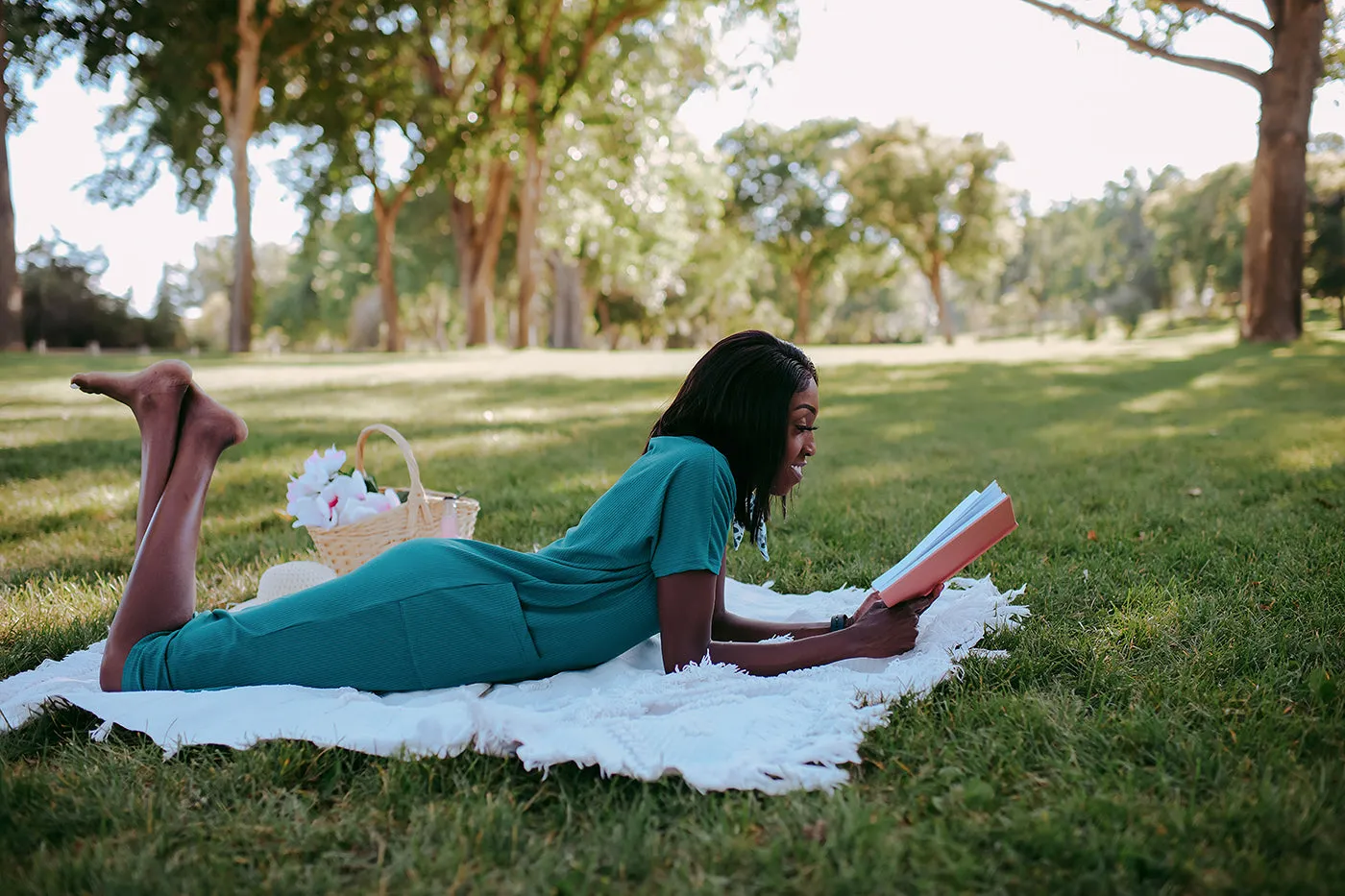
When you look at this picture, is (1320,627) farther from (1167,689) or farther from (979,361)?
(979,361)

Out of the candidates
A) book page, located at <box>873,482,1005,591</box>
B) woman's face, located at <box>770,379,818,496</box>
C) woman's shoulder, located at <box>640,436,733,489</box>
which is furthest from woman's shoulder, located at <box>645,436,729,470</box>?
book page, located at <box>873,482,1005,591</box>

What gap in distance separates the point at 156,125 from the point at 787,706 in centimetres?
2606

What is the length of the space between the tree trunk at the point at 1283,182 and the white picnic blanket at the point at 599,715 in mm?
15290

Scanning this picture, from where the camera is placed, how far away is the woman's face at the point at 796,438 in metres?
2.72

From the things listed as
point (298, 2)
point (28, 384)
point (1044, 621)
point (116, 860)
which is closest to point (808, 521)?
point (1044, 621)

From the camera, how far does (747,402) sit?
270 cm

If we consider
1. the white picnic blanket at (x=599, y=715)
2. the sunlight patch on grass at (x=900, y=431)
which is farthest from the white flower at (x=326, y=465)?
the sunlight patch on grass at (x=900, y=431)

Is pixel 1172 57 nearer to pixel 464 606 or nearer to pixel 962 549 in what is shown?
pixel 962 549

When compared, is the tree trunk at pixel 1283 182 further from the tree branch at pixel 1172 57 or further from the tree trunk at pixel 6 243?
the tree trunk at pixel 6 243

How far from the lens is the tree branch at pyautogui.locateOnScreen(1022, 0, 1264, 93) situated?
47.5ft

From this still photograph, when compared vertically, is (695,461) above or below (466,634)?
above

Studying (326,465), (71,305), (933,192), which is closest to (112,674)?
(326,465)

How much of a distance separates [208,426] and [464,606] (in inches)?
41.5

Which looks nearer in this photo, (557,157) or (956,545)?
(956,545)
